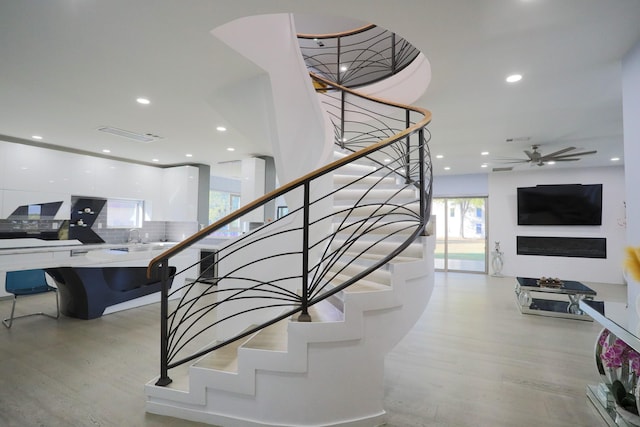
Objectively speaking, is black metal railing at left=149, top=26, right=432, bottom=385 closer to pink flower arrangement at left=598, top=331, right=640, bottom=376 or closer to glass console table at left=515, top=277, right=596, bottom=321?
pink flower arrangement at left=598, top=331, right=640, bottom=376

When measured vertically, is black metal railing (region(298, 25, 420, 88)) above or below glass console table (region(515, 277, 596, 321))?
above

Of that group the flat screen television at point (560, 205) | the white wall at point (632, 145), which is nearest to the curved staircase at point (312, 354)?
the white wall at point (632, 145)

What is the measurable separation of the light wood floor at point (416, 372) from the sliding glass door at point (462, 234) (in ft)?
14.1

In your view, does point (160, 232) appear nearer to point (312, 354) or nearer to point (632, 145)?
point (312, 354)

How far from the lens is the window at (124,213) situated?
657 centimetres

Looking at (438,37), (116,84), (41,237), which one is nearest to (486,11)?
(438,37)

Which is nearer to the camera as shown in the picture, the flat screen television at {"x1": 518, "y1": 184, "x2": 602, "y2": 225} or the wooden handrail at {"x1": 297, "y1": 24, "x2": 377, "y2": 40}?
the wooden handrail at {"x1": 297, "y1": 24, "x2": 377, "y2": 40}

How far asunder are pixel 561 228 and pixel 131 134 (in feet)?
31.8

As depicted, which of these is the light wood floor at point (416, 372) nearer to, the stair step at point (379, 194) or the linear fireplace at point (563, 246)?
the stair step at point (379, 194)

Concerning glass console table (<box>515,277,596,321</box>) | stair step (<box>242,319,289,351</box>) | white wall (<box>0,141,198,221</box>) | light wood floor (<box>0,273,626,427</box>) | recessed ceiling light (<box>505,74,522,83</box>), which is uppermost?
recessed ceiling light (<box>505,74,522,83</box>)

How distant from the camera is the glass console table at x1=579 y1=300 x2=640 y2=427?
197 cm

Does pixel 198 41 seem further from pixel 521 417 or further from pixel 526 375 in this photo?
pixel 526 375

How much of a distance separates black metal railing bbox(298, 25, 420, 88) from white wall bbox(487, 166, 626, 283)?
542 centimetres

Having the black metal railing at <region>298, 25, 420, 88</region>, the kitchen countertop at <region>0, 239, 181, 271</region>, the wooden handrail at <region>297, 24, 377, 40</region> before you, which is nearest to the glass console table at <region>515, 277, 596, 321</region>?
the black metal railing at <region>298, 25, 420, 88</region>
